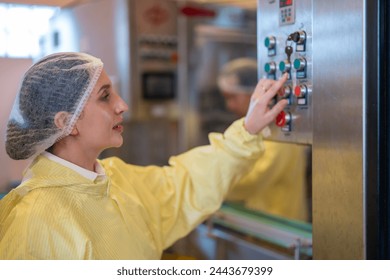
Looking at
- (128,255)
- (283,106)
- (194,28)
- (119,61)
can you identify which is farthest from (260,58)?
(194,28)

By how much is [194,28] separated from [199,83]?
0.31 meters

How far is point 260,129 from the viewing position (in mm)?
1376

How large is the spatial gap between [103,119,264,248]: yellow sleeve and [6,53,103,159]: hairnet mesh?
31 cm

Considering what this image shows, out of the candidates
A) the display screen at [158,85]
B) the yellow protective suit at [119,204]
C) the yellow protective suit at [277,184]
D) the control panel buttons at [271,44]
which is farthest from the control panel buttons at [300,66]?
the display screen at [158,85]

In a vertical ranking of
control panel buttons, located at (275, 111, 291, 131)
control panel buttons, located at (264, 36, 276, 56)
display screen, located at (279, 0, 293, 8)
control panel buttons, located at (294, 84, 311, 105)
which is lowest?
control panel buttons, located at (275, 111, 291, 131)

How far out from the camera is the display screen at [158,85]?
282 cm

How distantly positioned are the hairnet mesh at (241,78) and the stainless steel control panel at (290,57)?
1.17m

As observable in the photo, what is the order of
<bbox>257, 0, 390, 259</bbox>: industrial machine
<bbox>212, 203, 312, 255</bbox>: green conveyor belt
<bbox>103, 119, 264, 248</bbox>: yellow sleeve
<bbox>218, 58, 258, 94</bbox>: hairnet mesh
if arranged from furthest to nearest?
<bbox>218, 58, 258, 94</bbox>: hairnet mesh → <bbox>212, 203, 312, 255</bbox>: green conveyor belt → <bbox>103, 119, 264, 248</bbox>: yellow sleeve → <bbox>257, 0, 390, 259</bbox>: industrial machine

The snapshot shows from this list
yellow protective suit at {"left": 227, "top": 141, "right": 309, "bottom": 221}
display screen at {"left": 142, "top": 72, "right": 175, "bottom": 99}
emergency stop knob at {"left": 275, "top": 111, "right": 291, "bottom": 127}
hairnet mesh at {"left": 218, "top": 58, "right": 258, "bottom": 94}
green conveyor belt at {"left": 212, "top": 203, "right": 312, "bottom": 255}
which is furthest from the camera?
display screen at {"left": 142, "top": 72, "right": 175, "bottom": 99}

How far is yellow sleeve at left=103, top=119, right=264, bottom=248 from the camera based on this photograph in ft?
4.79

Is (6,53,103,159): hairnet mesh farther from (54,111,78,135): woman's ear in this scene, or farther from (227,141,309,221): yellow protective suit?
(227,141,309,221): yellow protective suit

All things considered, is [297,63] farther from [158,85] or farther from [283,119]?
[158,85]

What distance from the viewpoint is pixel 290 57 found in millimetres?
1244

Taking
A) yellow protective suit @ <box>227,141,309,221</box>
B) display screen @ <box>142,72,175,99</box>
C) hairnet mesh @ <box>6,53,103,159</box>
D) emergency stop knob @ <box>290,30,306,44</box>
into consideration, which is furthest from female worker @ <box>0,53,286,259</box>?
display screen @ <box>142,72,175,99</box>
